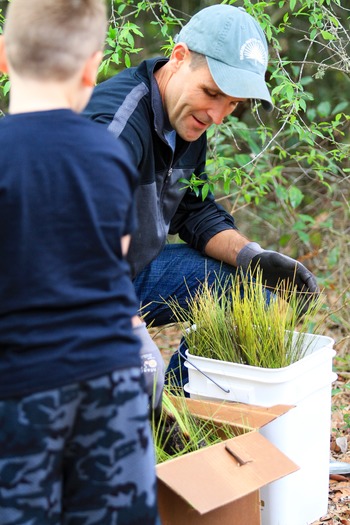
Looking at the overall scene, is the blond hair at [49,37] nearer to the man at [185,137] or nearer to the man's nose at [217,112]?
the man at [185,137]

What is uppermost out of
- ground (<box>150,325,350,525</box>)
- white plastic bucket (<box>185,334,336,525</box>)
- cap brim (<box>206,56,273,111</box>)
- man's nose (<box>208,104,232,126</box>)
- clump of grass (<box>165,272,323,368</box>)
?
cap brim (<box>206,56,273,111</box>)

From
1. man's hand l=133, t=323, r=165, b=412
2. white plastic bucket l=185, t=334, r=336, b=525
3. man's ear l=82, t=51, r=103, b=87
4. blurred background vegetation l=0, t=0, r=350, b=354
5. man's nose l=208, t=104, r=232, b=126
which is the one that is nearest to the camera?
man's ear l=82, t=51, r=103, b=87

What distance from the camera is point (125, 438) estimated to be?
1.65 meters

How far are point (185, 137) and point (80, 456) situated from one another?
150 cm

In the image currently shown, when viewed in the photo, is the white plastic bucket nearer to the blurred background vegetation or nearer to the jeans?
the jeans

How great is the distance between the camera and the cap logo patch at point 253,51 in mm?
2674

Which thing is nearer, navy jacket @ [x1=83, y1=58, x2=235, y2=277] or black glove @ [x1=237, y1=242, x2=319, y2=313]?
navy jacket @ [x1=83, y1=58, x2=235, y2=277]

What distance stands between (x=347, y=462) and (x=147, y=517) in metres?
1.69

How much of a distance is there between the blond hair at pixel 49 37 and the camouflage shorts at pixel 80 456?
609 mm

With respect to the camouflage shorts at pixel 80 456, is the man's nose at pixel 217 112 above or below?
above

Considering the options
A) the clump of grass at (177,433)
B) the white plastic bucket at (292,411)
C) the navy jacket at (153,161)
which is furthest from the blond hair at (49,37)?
the white plastic bucket at (292,411)

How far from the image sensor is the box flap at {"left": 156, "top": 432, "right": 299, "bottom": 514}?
80.4 inches

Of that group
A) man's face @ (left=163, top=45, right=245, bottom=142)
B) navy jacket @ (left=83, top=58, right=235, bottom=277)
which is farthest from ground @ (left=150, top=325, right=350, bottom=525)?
man's face @ (left=163, top=45, right=245, bottom=142)

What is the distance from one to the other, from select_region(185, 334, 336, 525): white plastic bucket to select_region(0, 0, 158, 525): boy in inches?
36.5
